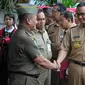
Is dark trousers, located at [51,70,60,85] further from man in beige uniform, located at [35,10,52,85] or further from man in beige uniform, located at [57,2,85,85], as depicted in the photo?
man in beige uniform, located at [57,2,85,85]

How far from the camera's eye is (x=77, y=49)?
4109 millimetres

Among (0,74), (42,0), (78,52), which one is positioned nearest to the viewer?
(78,52)

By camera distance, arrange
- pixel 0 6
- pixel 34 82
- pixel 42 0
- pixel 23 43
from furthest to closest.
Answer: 1. pixel 42 0
2. pixel 0 6
3. pixel 34 82
4. pixel 23 43

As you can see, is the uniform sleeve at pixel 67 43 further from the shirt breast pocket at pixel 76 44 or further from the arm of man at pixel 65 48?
the shirt breast pocket at pixel 76 44

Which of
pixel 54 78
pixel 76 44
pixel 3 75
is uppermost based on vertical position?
pixel 76 44

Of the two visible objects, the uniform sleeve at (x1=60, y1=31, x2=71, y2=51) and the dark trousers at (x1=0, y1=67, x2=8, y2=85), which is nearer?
the uniform sleeve at (x1=60, y1=31, x2=71, y2=51)

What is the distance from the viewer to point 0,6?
29.7 feet

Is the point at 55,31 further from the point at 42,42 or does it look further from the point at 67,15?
the point at 42,42

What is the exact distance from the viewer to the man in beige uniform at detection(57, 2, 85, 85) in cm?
406

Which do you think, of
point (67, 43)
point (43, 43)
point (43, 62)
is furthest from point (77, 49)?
point (43, 62)

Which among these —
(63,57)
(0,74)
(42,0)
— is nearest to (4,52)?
(0,74)

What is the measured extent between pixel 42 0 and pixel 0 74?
5600 mm

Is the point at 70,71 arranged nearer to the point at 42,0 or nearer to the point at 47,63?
the point at 47,63

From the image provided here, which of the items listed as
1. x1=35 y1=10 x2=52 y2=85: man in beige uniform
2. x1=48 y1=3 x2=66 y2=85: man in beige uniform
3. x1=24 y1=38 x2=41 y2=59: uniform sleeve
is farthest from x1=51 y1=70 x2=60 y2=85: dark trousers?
x1=24 y1=38 x2=41 y2=59: uniform sleeve
